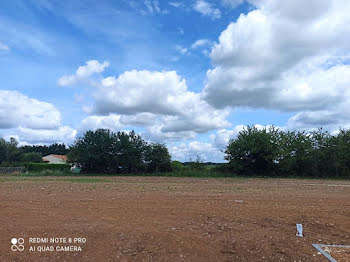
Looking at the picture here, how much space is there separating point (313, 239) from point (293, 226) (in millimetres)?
936

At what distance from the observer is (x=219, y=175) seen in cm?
3525

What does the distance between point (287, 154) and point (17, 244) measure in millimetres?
33639

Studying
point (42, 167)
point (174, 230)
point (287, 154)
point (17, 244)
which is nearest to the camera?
point (17, 244)

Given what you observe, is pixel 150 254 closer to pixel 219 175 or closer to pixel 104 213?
pixel 104 213

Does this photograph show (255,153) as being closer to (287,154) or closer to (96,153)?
(287,154)

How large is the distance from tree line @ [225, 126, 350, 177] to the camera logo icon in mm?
31323

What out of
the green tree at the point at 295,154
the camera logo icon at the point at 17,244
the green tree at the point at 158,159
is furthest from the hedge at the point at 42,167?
the camera logo icon at the point at 17,244

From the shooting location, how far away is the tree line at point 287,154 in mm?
34656

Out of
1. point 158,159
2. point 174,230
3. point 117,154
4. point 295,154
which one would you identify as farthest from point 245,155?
point 174,230

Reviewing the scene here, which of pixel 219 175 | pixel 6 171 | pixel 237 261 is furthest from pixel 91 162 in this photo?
pixel 237 261

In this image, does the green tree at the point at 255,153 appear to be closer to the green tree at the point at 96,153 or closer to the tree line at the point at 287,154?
the tree line at the point at 287,154

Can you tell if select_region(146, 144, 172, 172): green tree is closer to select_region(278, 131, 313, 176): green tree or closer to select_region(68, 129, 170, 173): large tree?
select_region(68, 129, 170, 173): large tree

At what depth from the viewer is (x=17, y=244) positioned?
5.79m

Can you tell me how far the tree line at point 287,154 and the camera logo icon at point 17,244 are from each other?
31.3 m
